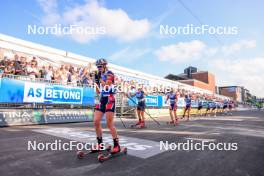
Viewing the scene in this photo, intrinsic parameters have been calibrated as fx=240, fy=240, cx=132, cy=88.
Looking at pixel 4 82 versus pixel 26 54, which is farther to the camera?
pixel 26 54

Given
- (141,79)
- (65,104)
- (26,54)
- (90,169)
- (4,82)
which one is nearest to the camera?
(90,169)

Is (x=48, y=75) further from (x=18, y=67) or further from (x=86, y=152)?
(x=86, y=152)

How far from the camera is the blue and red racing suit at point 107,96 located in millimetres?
5875

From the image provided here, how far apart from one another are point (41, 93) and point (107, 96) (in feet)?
27.0

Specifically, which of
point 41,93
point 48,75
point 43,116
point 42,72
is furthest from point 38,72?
point 43,116

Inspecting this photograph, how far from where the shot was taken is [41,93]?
13.0m

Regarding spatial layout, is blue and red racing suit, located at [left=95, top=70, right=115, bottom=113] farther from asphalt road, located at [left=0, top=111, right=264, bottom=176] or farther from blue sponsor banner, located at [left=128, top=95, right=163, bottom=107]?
blue sponsor banner, located at [left=128, top=95, right=163, bottom=107]

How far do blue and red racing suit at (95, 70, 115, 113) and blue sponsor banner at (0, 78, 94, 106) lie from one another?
7.41m

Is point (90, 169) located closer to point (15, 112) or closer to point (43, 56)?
point (15, 112)

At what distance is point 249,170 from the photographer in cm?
457

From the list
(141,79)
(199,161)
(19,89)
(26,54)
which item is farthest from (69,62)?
(199,161)

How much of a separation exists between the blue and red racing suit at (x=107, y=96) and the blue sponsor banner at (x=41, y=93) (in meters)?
7.41

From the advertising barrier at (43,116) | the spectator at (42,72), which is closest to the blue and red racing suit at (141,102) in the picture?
the advertising barrier at (43,116)

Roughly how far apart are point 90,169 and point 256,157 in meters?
3.86
